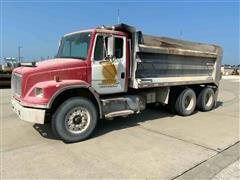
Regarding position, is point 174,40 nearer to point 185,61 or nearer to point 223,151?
point 185,61

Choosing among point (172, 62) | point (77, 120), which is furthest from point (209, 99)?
point (77, 120)

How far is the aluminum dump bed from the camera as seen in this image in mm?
6527

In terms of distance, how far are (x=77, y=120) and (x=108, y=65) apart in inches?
61.4

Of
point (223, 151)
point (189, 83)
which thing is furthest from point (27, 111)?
point (189, 83)

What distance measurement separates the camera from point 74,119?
17.6 feet

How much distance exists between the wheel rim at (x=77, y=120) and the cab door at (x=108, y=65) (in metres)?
0.70

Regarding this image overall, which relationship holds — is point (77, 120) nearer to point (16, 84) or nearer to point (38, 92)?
point (38, 92)

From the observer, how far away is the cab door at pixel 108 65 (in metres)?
5.72

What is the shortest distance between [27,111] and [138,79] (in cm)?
300

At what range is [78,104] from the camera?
5324 mm

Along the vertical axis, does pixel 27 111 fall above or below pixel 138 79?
below

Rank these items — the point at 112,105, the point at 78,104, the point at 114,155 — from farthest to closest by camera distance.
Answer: the point at 112,105 → the point at 78,104 → the point at 114,155

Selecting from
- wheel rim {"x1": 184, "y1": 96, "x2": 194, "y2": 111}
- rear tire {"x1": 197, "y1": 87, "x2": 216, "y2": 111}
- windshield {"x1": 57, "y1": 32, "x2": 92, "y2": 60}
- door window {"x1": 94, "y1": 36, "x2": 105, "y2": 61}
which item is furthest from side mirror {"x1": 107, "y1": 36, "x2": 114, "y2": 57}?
rear tire {"x1": 197, "y1": 87, "x2": 216, "y2": 111}

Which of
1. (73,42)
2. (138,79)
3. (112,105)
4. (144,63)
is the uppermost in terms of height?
(73,42)
